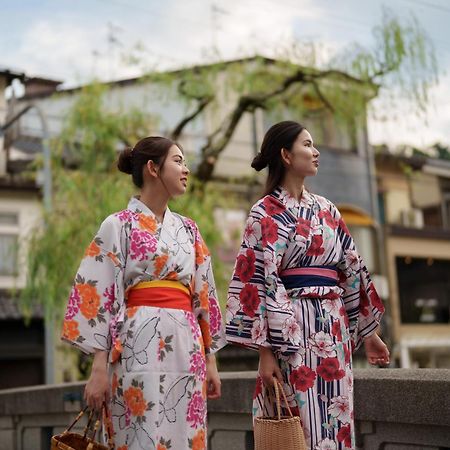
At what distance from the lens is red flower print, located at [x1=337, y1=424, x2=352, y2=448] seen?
3.50m

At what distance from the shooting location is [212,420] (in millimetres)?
5910

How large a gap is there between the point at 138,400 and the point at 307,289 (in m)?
0.86

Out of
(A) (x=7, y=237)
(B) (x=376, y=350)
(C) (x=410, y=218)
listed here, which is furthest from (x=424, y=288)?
(B) (x=376, y=350)

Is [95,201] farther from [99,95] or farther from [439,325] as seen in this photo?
[439,325]

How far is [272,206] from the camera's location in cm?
372

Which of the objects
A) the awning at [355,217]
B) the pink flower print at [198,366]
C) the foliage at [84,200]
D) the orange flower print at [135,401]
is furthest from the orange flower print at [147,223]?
the awning at [355,217]

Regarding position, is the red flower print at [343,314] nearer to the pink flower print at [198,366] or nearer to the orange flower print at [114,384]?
the pink flower print at [198,366]

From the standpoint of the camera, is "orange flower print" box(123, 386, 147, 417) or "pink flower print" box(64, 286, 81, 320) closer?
"orange flower print" box(123, 386, 147, 417)

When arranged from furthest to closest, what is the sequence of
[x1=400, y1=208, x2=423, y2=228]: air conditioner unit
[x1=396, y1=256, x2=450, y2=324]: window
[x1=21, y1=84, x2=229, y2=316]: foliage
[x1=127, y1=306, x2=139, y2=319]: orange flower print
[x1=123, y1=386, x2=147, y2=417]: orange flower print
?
[x1=400, y1=208, x2=423, y2=228]: air conditioner unit, [x1=396, y1=256, x2=450, y2=324]: window, [x1=21, y1=84, x2=229, y2=316]: foliage, [x1=127, y1=306, x2=139, y2=319]: orange flower print, [x1=123, y1=386, x2=147, y2=417]: orange flower print

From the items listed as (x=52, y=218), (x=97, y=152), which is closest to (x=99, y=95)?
(x=97, y=152)

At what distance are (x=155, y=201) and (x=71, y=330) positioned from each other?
2.32 ft

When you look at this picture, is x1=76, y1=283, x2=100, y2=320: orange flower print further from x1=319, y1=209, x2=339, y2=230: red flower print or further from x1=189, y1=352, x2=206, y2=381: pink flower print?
x1=319, y1=209, x2=339, y2=230: red flower print

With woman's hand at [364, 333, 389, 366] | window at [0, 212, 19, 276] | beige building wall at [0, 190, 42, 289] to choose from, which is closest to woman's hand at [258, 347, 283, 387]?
woman's hand at [364, 333, 389, 366]

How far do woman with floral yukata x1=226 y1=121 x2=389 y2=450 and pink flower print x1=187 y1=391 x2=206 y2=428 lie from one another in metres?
0.24
